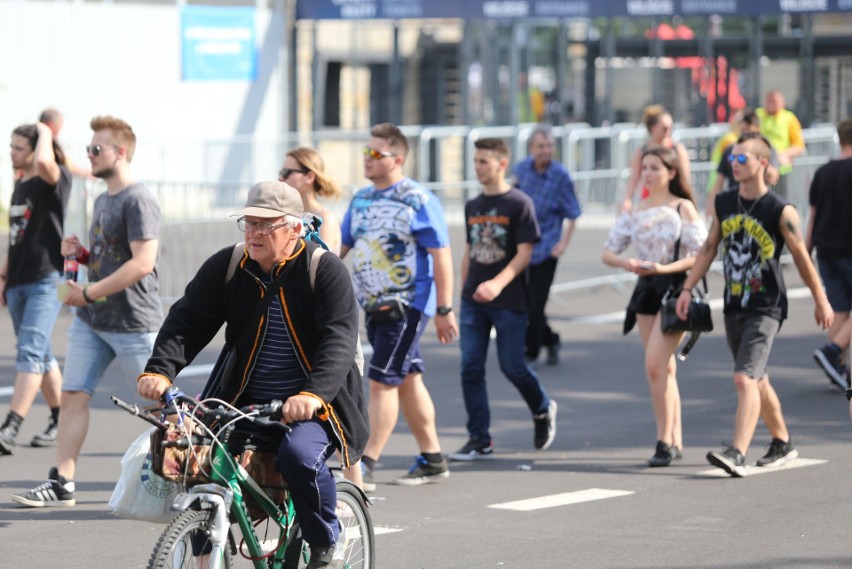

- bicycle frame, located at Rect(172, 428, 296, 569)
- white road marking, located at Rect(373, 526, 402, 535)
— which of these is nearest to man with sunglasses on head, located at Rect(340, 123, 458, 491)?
white road marking, located at Rect(373, 526, 402, 535)

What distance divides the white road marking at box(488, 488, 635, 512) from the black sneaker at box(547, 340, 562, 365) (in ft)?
14.2

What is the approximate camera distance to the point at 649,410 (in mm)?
10547

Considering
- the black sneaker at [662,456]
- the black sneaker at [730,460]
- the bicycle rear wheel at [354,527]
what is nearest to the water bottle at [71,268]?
the bicycle rear wheel at [354,527]

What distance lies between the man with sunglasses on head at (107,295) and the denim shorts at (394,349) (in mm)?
1149

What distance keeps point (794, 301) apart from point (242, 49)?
1306 centimetres

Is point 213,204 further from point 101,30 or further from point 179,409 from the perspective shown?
point 179,409

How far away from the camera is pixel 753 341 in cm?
836

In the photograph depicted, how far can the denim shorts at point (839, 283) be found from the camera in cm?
1070

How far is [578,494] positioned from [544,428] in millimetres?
1213

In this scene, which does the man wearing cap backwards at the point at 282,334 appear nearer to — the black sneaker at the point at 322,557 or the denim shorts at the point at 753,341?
the black sneaker at the point at 322,557

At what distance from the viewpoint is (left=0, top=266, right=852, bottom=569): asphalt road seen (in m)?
6.72

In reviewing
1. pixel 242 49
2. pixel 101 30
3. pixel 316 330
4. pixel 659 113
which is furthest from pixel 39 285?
pixel 242 49

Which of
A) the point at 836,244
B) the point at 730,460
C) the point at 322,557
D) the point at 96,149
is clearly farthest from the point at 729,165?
the point at 322,557

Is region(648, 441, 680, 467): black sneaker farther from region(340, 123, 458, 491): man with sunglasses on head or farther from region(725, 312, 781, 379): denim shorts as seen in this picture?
region(340, 123, 458, 491): man with sunglasses on head
